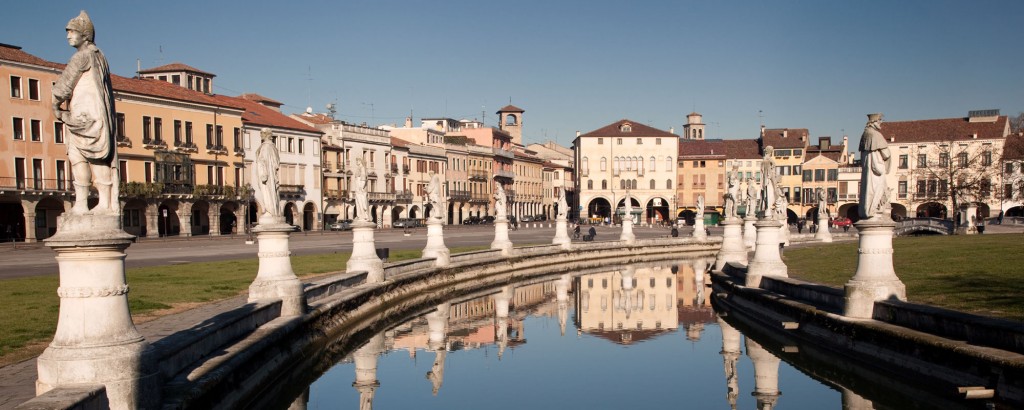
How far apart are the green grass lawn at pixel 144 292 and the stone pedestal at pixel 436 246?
3.09 metres

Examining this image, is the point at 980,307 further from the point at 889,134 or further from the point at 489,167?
the point at 489,167

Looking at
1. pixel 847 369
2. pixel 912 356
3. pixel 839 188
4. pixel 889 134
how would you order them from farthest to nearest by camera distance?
pixel 839 188
pixel 889 134
pixel 847 369
pixel 912 356

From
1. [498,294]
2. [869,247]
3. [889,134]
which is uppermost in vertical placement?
[889,134]

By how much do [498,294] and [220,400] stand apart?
724 inches

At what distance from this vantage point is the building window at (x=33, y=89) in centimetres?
4922

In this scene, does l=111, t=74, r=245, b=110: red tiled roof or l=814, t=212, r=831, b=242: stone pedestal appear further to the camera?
l=111, t=74, r=245, b=110: red tiled roof

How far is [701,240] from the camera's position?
2014 inches

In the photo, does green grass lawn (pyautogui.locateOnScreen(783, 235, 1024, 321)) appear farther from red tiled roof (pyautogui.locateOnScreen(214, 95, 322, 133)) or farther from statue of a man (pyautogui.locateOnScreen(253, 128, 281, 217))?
red tiled roof (pyautogui.locateOnScreen(214, 95, 322, 133))

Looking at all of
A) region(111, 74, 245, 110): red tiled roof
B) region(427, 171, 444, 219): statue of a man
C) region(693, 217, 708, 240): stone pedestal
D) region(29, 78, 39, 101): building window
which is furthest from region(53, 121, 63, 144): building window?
region(693, 217, 708, 240): stone pedestal

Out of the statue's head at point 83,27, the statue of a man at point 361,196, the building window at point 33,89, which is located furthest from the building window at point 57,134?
the statue's head at point 83,27

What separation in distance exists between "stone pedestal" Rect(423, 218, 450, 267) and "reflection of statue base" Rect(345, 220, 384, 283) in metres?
5.44

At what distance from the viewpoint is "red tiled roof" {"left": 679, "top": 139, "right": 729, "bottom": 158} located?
10362 centimetres

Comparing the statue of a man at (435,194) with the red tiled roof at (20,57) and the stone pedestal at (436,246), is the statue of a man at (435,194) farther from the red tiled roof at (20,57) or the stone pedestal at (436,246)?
the red tiled roof at (20,57)

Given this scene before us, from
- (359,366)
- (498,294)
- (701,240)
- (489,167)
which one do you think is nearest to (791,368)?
(359,366)
